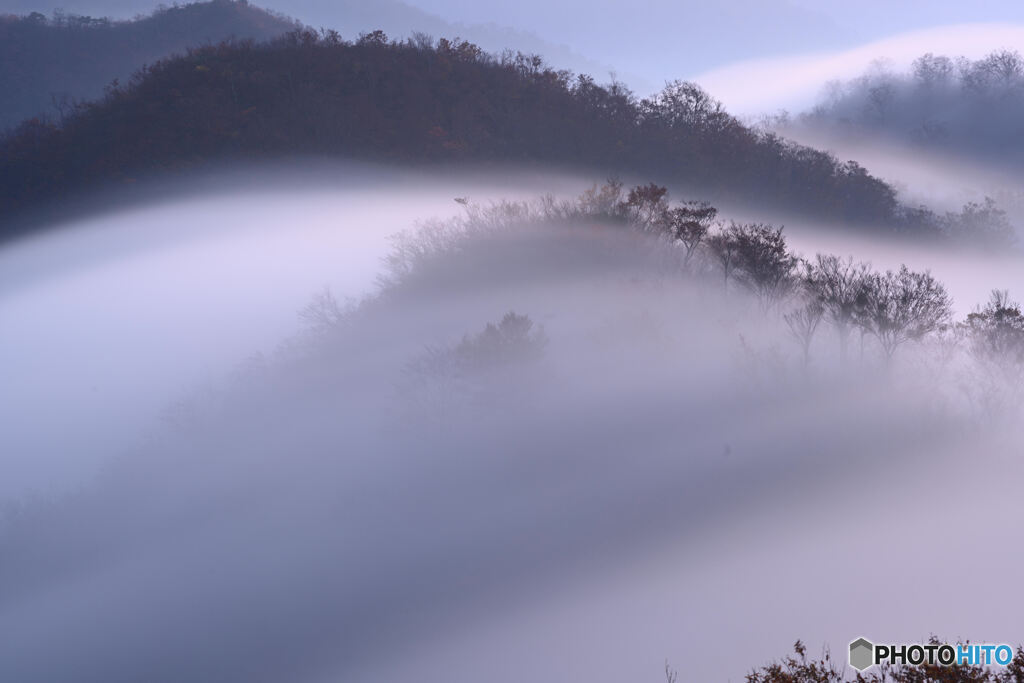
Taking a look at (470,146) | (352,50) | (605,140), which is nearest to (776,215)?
(605,140)

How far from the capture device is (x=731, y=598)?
24.8m

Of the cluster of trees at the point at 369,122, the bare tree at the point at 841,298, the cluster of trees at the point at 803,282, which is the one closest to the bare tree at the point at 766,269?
the cluster of trees at the point at 803,282

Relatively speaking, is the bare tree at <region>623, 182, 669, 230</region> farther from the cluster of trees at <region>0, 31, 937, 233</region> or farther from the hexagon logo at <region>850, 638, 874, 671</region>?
the hexagon logo at <region>850, 638, 874, 671</region>

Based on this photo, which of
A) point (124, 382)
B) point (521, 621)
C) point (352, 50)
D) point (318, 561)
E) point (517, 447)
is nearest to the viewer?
point (521, 621)

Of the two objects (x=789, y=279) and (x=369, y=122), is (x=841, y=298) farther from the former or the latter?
(x=369, y=122)

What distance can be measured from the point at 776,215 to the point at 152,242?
2210 inches

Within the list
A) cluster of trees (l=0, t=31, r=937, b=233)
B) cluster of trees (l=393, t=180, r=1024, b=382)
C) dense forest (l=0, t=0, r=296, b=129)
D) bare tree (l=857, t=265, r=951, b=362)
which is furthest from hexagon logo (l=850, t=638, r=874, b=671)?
dense forest (l=0, t=0, r=296, b=129)

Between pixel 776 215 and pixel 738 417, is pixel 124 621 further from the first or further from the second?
pixel 776 215

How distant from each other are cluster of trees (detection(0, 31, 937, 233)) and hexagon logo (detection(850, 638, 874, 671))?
53064mm

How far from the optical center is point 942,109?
122625mm

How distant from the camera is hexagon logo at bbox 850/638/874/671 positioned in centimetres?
1752

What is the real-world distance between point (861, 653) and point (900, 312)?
18.3 m

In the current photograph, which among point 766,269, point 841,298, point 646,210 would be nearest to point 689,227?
point 646,210

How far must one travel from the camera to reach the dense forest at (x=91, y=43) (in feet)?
284
